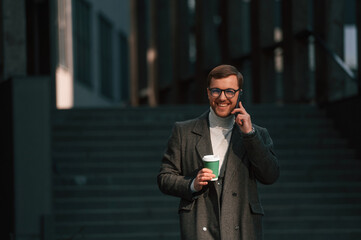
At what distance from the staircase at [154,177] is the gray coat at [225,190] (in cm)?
509

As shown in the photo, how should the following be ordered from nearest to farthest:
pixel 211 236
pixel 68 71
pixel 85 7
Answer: pixel 211 236 < pixel 68 71 < pixel 85 7

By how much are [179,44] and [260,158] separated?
69.9 ft

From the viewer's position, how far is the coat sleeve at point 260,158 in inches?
149

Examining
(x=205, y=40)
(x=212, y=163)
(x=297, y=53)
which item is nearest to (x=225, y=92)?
(x=212, y=163)

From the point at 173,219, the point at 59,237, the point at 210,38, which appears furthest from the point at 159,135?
the point at 210,38

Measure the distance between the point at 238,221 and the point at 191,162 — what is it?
0.39m

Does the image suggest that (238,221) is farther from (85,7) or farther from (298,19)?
(85,7)

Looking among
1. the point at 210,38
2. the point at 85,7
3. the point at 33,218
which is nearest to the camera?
the point at 33,218

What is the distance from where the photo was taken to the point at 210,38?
22125mm

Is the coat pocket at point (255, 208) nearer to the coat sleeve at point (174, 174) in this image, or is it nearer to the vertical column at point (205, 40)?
the coat sleeve at point (174, 174)

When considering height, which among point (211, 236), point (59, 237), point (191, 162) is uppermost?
point (191, 162)

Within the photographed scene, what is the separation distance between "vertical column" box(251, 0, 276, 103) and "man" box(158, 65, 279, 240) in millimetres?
14143

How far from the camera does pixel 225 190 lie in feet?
12.8

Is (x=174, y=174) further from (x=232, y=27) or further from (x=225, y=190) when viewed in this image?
(x=232, y=27)
